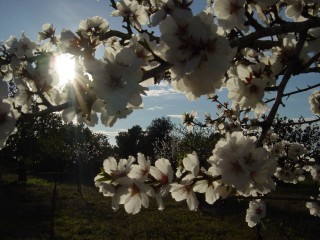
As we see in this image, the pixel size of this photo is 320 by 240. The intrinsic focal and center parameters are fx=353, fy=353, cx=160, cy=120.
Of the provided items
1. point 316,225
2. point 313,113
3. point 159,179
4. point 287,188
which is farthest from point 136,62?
point 287,188

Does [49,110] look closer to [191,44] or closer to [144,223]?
[191,44]

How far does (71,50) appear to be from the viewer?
1.81 meters

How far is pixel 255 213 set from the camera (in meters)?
5.96

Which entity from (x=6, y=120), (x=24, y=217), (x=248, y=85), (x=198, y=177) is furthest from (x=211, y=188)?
(x=24, y=217)

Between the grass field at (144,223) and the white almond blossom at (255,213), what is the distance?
205 cm

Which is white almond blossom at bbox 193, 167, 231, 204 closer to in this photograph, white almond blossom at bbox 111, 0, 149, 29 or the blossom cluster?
the blossom cluster

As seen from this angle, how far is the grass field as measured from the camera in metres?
9.92

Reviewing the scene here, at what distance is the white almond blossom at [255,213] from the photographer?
5832 millimetres

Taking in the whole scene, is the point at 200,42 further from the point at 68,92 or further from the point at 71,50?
the point at 71,50

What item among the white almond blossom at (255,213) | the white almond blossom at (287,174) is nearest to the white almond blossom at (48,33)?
the white almond blossom at (255,213)

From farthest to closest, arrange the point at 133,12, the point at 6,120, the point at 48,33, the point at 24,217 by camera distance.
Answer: the point at 24,217 → the point at 48,33 → the point at 133,12 → the point at 6,120

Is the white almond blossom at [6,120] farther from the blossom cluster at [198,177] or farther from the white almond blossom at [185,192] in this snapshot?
the white almond blossom at [185,192]

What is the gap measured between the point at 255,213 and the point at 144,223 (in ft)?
19.9

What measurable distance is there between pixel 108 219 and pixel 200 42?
12.0 m
